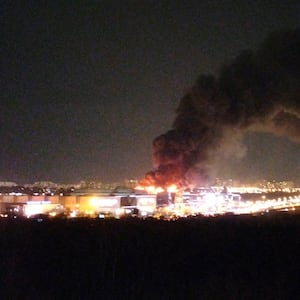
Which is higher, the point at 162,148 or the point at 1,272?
the point at 162,148

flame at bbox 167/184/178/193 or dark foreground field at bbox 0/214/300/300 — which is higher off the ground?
flame at bbox 167/184/178/193

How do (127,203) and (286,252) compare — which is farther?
(127,203)

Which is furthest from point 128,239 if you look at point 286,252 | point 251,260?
point 286,252

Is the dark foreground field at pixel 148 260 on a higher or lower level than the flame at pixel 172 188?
lower

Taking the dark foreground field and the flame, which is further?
the flame

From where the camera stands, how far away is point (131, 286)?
13844 mm

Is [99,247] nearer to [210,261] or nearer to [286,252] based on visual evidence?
A: [210,261]

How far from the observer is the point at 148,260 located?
16.7m

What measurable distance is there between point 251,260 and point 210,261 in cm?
127

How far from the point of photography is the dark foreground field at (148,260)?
13586mm

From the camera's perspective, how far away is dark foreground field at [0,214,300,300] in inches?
535

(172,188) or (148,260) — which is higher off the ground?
(172,188)

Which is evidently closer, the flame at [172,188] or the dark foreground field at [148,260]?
the dark foreground field at [148,260]

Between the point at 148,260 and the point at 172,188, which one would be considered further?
the point at 172,188
